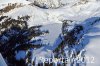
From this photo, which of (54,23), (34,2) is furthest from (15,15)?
(54,23)

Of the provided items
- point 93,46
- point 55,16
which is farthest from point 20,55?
point 55,16

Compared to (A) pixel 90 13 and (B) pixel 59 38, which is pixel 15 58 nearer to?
(B) pixel 59 38

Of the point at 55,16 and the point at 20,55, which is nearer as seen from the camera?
the point at 20,55

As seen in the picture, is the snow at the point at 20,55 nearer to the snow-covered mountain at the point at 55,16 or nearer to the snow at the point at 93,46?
the snow-covered mountain at the point at 55,16

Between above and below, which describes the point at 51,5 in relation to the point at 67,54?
above

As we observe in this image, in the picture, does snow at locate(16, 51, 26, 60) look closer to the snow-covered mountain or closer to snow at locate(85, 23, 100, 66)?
the snow-covered mountain

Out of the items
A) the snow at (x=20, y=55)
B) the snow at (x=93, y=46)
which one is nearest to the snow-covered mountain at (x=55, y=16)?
the snow at (x=93, y=46)

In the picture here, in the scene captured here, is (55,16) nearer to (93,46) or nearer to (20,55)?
(20,55)

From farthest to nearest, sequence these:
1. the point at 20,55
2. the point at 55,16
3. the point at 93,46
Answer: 1. the point at 55,16
2. the point at 20,55
3. the point at 93,46
